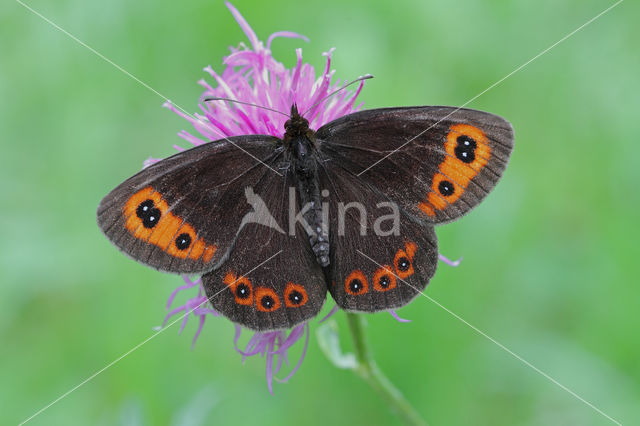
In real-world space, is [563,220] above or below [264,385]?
above

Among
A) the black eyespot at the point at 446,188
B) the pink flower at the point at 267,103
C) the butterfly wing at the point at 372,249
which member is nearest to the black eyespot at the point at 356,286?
the butterfly wing at the point at 372,249

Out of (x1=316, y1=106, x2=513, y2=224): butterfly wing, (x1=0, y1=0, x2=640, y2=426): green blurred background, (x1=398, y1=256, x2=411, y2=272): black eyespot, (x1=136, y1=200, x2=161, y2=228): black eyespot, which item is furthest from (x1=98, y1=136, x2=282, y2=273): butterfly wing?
(x1=0, y1=0, x2=640, y2=426): green blurred background

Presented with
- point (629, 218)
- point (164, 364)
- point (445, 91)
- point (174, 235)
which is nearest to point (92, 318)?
point (164, 364)

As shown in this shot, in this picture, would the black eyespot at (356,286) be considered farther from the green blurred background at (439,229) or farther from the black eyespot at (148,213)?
the green blurred background at (439,229)

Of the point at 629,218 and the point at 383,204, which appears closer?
the point at 383,204

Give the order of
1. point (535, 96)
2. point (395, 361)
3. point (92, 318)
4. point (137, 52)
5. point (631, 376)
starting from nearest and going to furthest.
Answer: point (631, 376)
point (395, 361)
point (92, 318)
point (535, 96)
point (137, 52)

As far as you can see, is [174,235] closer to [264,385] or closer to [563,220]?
[264,385]

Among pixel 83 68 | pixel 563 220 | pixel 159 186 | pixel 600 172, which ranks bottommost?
pixel 563 220
